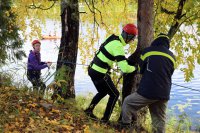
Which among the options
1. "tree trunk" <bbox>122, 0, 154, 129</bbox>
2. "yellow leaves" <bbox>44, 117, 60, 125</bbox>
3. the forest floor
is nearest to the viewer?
the forest floor

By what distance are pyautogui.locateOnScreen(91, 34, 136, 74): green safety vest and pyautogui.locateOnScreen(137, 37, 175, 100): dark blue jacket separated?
0.39m

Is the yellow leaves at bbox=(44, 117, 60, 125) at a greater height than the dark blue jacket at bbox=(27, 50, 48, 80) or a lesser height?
lesser

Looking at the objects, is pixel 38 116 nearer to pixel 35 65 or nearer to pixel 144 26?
pixel 144 26

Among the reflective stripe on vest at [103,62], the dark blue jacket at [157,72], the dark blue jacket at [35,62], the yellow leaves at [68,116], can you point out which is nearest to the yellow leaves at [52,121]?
the yellow leaves at [68,116]

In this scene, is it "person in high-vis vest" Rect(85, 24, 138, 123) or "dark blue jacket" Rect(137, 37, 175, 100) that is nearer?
"dark blue jacket" Rect(137, 37, 175, 100)

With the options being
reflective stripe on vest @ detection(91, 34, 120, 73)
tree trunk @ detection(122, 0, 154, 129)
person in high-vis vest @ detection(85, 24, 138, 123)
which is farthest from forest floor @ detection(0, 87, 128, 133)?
tree trunk @ detection(122, 0, 154, 129)

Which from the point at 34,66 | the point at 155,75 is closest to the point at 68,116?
the point at 155,75

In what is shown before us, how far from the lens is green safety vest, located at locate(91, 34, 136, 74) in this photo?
18.9ft

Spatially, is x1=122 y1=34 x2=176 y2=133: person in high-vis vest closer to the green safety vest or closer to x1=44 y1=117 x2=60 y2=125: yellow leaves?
the green safety vest

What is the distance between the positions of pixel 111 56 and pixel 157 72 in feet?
3.11

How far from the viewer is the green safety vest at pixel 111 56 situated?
5.77m

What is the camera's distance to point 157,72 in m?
5.39

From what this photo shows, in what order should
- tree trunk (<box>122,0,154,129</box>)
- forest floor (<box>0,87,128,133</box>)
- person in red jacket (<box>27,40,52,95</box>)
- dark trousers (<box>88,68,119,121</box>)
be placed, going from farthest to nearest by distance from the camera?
person in red jacket (<box>27,40,52,95</box>) → tree trunk (<box>122,0,154,129</box>) → dark trousers (<box>88,68,119,121</box>) → forest floor (<box>0,87,128,133</box>)

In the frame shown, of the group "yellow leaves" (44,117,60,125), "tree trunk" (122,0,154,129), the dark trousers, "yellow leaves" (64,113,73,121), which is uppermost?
"tree trunk" (122,0,154,129)
